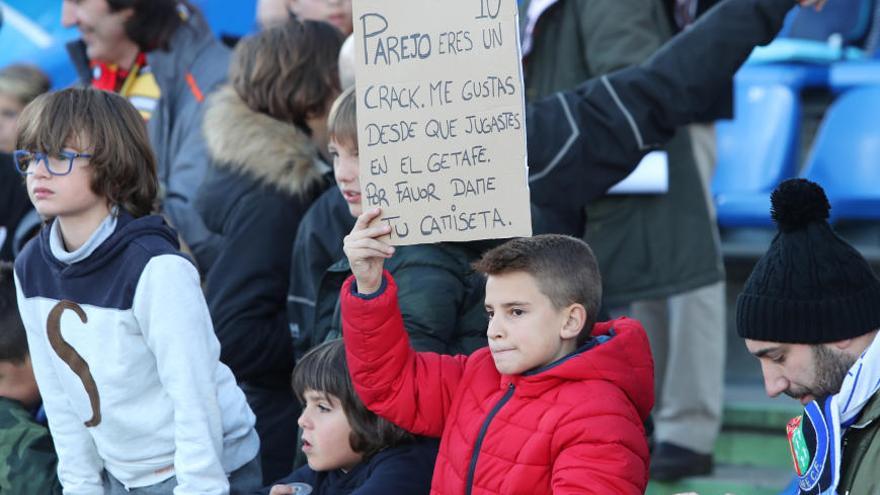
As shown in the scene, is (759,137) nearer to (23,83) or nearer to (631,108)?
(631,108)

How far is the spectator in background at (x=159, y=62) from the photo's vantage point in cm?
564

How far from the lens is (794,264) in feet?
10.5

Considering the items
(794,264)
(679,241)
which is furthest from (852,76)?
(794,264)

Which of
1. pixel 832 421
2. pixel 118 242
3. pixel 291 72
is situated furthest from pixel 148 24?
pixel 832 421

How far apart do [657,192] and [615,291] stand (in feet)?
1.23

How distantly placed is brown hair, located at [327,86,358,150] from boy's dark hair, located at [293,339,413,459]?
54cm

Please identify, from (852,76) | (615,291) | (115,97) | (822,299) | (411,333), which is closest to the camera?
(822,299)

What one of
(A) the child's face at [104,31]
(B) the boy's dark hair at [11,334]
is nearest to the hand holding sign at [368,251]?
(B) the boy's dark hair at [11,334]

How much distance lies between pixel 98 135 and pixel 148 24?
2224 mm

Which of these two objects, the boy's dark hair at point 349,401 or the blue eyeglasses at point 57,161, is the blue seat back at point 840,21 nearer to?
the boy's dark hair at point 349,401

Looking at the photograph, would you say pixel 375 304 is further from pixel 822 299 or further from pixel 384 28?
pixel 822 299

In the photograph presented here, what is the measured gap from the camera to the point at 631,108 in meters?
4.25

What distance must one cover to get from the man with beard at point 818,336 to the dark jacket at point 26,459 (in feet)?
6.70

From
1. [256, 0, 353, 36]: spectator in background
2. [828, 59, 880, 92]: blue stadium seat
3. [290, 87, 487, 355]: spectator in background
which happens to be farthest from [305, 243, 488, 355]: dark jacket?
[828, 59, 880, 92]: blue stadium seat
